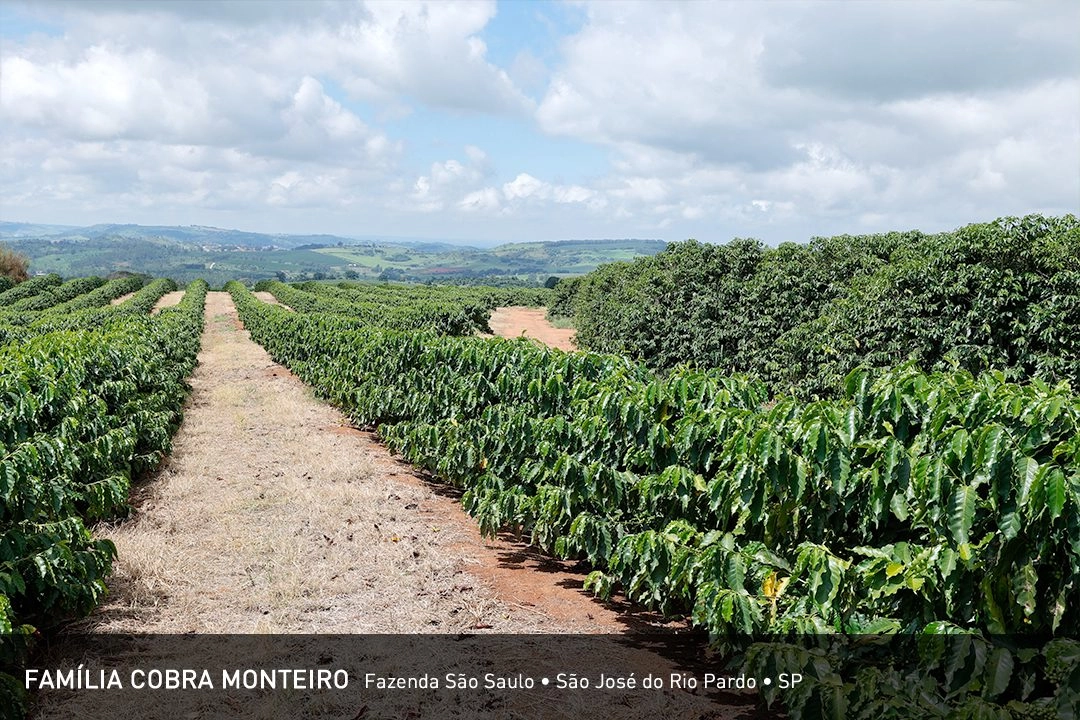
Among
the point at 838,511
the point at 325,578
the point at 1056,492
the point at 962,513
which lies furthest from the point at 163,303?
the point at 1056,492

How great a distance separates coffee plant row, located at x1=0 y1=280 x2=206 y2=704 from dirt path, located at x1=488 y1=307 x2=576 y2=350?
26506 millimetres

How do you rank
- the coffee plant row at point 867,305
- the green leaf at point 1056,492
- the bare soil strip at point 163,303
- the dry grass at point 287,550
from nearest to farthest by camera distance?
the green leaf at point 1056,492 → the dry grass at point 287,550 → the coffee plant row at point 867,305 → the bare soil strip at point 163,303

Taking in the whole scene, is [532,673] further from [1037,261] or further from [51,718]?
[1037,261]

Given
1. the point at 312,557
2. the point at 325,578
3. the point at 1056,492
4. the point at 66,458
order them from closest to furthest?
the point at 1056,492, the point at 66,458, the point at 325,578, the point at 312,557

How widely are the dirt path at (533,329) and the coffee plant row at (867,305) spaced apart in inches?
529

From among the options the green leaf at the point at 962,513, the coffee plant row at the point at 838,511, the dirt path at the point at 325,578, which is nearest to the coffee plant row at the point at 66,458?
the dirt path at the point at 325,578

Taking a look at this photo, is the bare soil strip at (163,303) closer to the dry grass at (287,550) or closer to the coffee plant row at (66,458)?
the coffee plant row at (66,458)

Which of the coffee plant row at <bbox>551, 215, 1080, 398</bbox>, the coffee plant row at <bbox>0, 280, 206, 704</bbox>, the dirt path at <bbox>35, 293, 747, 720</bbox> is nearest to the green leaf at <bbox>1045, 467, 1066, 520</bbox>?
the dirt path at <bbox>35, 293, 747, 720</bbox>

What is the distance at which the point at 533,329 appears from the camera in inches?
1828

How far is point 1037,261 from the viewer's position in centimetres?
1302

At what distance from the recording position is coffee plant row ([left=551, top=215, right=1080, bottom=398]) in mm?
12836

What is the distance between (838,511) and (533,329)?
138ft

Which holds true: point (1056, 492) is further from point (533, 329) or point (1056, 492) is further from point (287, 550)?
point (533, 329)

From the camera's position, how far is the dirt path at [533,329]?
130 ft
